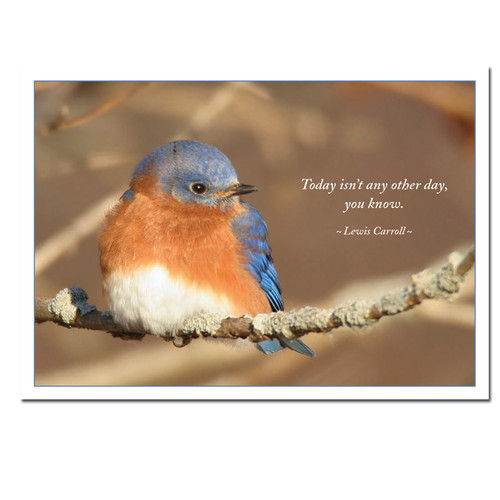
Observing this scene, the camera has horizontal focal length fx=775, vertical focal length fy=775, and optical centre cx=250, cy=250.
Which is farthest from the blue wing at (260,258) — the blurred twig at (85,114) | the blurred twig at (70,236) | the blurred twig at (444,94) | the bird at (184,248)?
the blurred twig at (444,94)

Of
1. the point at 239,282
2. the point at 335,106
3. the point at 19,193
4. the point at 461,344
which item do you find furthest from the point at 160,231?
the point at 461,344

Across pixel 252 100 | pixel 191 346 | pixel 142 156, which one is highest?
pixel 252 100

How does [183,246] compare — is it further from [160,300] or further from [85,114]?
[85,114]

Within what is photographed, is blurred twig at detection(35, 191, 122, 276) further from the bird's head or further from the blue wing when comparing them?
the blue wing
